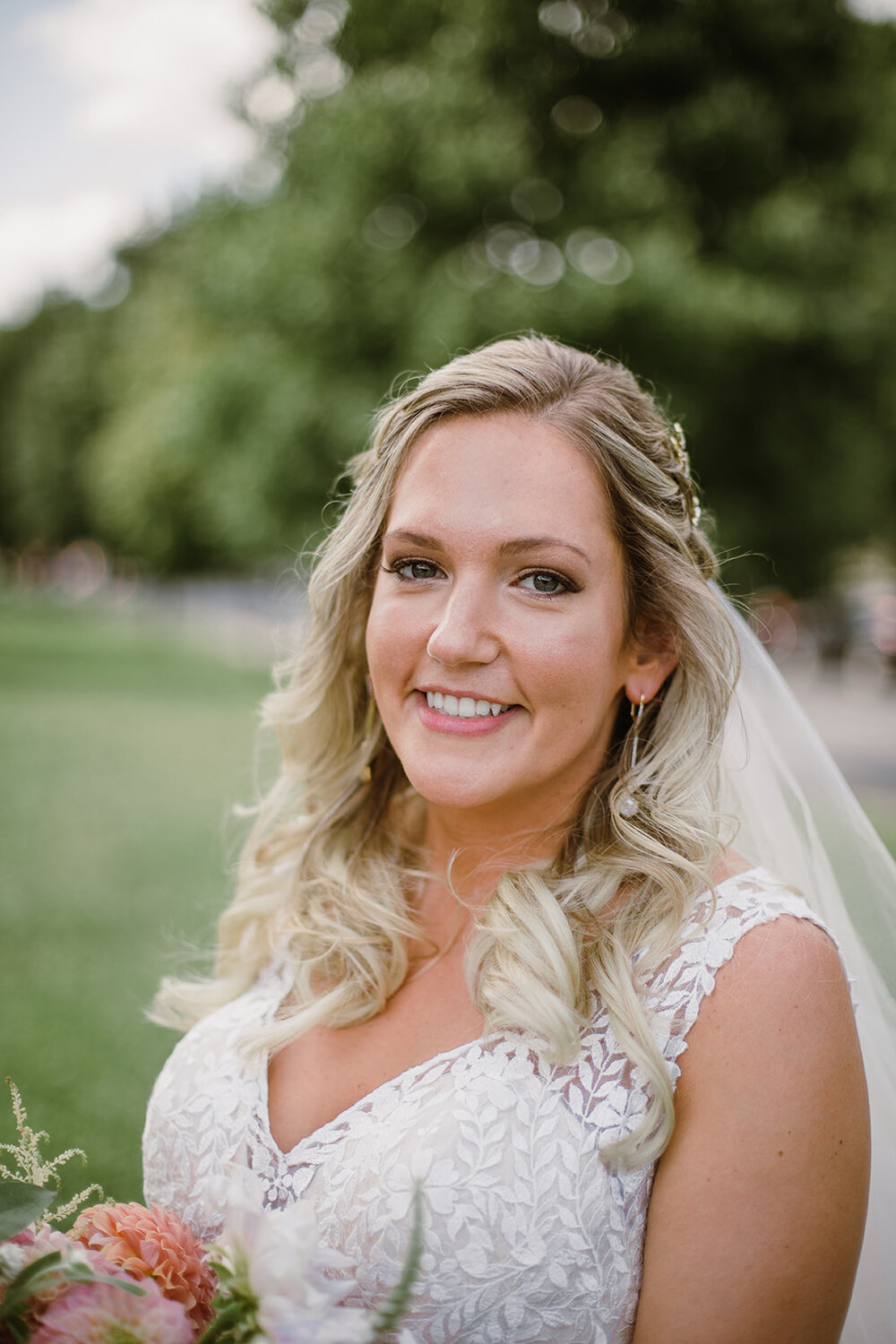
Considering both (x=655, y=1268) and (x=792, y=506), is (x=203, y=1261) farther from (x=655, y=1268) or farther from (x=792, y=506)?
(x=792, y=506)

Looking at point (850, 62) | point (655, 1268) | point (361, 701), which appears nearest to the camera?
point (655, 1268)

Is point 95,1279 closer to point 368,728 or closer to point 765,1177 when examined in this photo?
point 765,1177

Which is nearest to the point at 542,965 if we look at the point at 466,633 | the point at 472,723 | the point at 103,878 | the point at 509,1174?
the point at 509,1174

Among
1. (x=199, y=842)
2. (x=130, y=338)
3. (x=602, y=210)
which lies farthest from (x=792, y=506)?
(x=130, y=338)

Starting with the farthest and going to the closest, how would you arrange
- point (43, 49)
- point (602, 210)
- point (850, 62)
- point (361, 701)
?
point (850, 62), point (602, 210), point (43, 49), point (361, 701)

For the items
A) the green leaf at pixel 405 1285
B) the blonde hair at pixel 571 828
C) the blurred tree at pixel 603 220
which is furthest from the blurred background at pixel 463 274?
the green leaf at pixel 405 1285

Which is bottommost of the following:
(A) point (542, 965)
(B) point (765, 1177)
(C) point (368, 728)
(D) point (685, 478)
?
(B) point (765, 1177)

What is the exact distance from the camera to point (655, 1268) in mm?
1775

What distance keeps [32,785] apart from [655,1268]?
11545 mm

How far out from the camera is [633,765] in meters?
2.36

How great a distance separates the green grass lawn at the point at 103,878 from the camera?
5176mm

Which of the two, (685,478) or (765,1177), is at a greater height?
(685,478)

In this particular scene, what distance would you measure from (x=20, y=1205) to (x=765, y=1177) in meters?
1.14

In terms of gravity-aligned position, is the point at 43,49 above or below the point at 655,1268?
above
